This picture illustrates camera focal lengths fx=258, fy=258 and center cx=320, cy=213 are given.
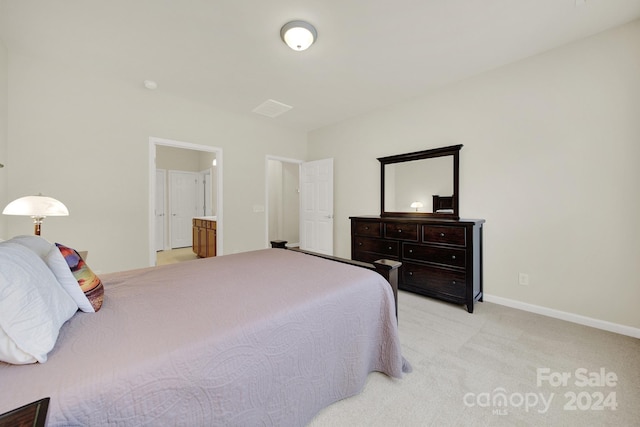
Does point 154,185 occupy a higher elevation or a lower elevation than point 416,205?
higher

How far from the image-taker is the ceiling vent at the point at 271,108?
3.78 metres

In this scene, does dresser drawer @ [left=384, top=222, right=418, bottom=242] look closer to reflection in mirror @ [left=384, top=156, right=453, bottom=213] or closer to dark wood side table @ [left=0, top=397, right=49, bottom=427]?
reflection in mirror @ [left=384, top=156, right=453, bottom=213]

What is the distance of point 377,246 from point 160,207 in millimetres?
5246

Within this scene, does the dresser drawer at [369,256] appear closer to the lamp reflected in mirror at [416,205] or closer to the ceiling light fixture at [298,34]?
the lamp reflected in mirror at [416,205]

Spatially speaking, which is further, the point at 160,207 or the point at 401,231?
the point at 160,207

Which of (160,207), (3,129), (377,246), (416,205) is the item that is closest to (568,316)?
(416,205)

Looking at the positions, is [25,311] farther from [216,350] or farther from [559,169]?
[559,169]

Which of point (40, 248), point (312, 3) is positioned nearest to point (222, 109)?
point (312, 3)

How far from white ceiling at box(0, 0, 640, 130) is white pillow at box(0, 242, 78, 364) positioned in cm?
208

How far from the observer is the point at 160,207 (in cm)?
605

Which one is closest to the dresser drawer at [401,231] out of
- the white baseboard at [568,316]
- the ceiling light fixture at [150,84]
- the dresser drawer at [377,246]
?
the dresser drawer at [377,246]

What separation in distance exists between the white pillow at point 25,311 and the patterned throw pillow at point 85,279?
9.3 inches

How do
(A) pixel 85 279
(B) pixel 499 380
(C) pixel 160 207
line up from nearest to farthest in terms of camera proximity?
(A) pixel 85 279 → (B) pixel 499 380 → (C) pixel 160 207

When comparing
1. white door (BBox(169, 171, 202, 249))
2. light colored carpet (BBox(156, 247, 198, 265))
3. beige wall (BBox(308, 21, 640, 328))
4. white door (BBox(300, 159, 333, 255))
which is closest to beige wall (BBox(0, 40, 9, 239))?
light colored carpet (BBox(156, 247, 198, 265))
